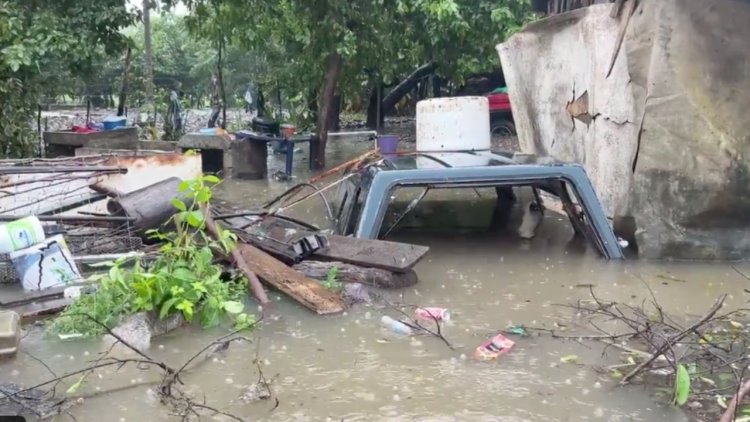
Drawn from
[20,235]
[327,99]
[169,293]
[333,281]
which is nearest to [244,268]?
[333,281]

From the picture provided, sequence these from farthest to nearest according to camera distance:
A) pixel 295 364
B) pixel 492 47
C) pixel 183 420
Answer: pixel 492 47, pixel 295 364, pixel 183 420

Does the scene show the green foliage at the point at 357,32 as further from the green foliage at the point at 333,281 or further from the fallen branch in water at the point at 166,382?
the fallen branch in water at the point at 166,382

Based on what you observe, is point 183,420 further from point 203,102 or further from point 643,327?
point 203,102

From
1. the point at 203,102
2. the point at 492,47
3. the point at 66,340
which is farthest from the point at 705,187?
the point at 203,102

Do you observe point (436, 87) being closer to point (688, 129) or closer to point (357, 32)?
point (357, 32)

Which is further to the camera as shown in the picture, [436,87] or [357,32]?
[436,87]

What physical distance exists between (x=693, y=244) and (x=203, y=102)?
89.2 ft

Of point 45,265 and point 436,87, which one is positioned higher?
point 436,87

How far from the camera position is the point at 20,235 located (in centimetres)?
540

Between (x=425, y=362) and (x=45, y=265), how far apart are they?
2954mm

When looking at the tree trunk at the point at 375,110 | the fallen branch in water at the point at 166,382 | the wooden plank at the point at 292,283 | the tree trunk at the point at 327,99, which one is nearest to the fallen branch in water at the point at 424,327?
the wooden plank at the point at 292,283

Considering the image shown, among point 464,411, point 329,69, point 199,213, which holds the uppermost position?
point 329,69

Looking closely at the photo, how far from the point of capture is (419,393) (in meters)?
3.81

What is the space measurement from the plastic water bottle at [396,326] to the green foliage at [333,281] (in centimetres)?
Result: 60
